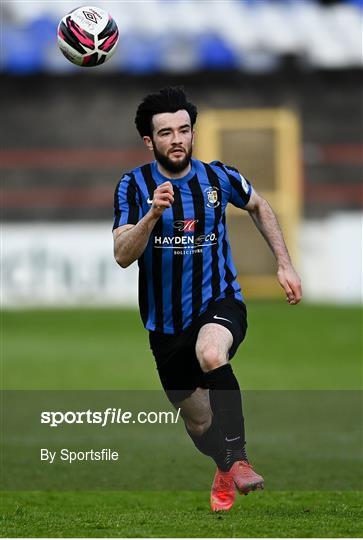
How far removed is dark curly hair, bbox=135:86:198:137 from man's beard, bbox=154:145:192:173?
0.13m

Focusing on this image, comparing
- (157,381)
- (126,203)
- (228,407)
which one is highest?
(126,203)

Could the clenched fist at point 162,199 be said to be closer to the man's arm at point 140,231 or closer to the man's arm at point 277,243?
the man's arm at point 140,231

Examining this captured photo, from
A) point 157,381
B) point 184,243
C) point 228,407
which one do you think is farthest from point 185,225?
point 157,381

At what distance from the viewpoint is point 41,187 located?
78.3 ft

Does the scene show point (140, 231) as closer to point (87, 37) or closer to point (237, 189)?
point (237, 189)

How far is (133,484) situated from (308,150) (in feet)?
54.8

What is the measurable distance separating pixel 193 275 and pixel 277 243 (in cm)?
46

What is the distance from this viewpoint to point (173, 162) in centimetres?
654

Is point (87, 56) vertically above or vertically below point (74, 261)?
above

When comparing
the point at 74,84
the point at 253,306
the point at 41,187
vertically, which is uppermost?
the point at 74,84

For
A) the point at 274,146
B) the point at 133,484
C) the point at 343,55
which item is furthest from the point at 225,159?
the point at 133,484

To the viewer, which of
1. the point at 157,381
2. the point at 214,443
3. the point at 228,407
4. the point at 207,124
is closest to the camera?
the point at 228,407

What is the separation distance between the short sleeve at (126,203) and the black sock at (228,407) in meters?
0.84

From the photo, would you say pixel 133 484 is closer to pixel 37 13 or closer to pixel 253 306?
pixel 253 306
